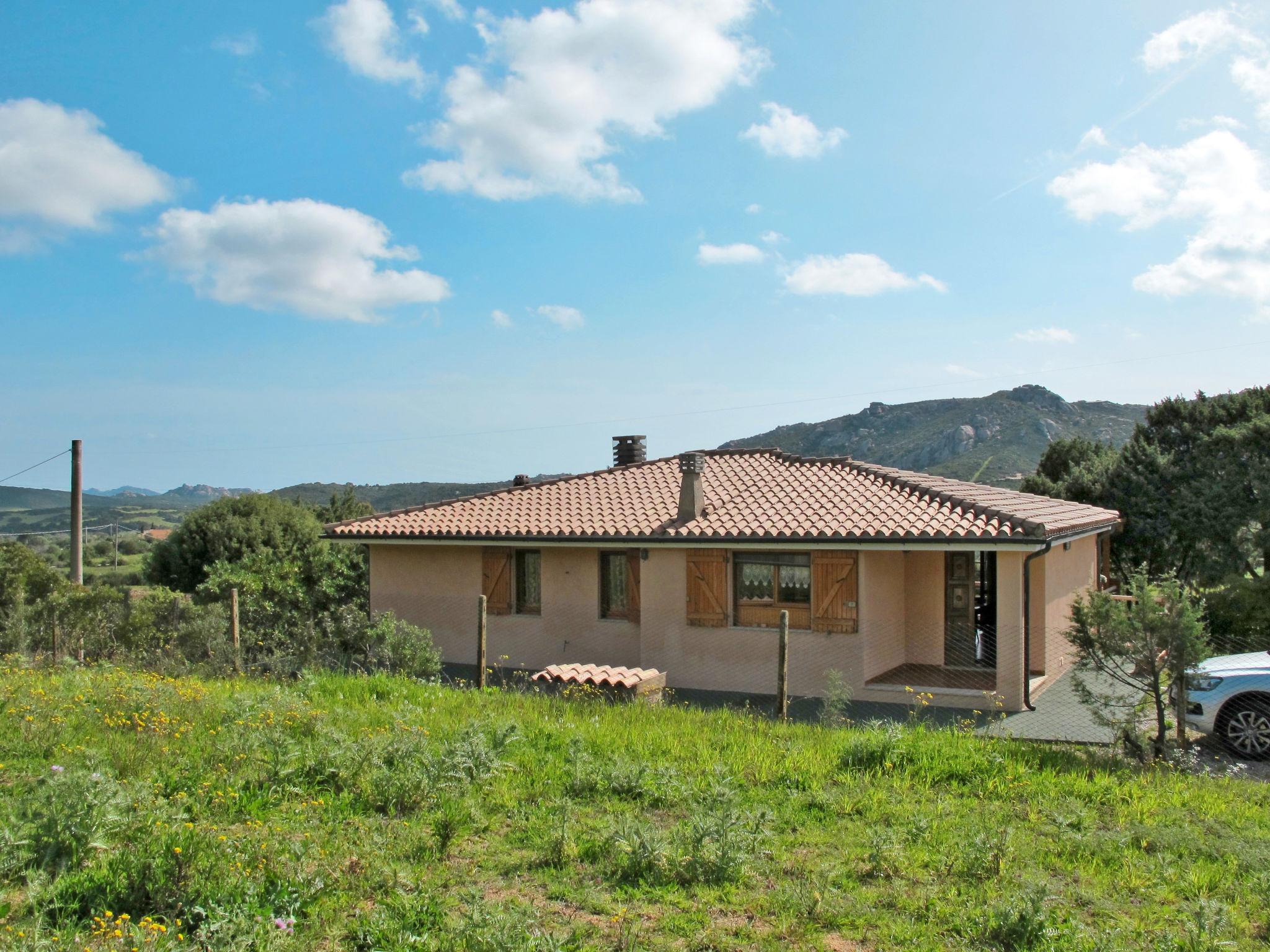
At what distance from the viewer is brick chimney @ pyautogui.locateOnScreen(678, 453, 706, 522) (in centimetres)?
1603

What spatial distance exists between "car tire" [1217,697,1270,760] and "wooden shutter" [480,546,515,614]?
439 inches

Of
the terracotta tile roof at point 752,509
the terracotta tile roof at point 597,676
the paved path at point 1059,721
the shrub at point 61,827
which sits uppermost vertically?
the terracotta tile roof at point 752,509

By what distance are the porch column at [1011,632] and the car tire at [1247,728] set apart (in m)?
3.34

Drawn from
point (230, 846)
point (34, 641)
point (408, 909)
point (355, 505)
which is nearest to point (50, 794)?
point (230, 846)

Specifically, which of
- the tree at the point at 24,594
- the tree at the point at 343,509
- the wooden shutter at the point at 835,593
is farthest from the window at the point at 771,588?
the tree at the point at 343,509

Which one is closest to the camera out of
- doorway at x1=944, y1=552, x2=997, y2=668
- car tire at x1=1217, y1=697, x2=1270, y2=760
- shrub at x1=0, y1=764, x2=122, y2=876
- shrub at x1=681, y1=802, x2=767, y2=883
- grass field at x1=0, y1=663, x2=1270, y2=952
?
grass field at x1=0, y1=663, x2=1270, y2=952

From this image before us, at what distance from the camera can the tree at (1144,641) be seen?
8.55 meters

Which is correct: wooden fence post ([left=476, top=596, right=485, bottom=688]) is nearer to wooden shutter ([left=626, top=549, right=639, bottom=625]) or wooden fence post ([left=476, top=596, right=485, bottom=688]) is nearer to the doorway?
wooden shutter ([left=626, top=549, right=639, bottom=625])

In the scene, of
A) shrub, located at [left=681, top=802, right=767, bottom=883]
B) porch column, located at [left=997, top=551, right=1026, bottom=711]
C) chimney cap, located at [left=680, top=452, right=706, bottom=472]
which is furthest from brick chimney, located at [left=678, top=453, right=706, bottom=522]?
shrub, located at [left=681, top=802, right=767, bottom=883]

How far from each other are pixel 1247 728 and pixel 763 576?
22.6 ft

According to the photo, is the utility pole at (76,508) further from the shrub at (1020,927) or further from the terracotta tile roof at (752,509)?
the shrub at (1020,927)

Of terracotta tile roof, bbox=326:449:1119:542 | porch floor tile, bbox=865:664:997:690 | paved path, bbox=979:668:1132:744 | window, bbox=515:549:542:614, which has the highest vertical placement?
terracotta tile roof, bbox=326:449:1119:542

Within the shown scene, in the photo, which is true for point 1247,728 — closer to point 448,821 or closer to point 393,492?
point 448,821

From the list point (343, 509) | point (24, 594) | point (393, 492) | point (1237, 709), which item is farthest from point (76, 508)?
point (393, 492)
